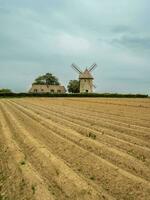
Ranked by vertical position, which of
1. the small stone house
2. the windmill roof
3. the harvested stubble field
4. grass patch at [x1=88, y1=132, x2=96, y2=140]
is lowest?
the harvested stubble field

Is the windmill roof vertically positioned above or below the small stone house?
above

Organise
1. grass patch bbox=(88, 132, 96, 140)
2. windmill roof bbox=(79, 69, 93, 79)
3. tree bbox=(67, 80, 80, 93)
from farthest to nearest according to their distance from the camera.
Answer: tree bbox=(67, 80, 80, 93), windmill roof bbox=(79, 69, 93, 79), grass patch bbox=(88, 132, 96, 140)

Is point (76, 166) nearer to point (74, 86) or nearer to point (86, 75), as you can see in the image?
point (86, 75)

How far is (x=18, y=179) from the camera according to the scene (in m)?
8.27

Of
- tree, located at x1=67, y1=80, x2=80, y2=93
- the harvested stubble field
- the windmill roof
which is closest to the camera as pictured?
the harvested stubble field

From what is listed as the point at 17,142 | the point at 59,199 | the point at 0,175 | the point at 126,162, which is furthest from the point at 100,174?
the point at 17,142

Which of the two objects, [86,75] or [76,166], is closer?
[76,166]

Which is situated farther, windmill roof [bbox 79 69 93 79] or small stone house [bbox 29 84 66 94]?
small stone house [bbox 29 84 66 94]

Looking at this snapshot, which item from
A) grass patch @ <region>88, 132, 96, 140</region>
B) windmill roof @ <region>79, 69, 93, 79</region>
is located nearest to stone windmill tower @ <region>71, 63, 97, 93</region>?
windmill roof @ <region>79, 69, 93, 79</region>

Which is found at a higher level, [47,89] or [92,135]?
[47,89]

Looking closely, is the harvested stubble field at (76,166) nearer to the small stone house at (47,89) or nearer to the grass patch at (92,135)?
the grass patch at (92,135)

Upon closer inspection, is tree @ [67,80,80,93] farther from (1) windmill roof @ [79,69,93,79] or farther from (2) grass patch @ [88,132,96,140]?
(2) grass patch @ [88,132,96,140]

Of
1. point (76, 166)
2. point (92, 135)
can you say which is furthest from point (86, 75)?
point (76, 166)

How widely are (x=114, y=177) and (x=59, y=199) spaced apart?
1.75 metres
